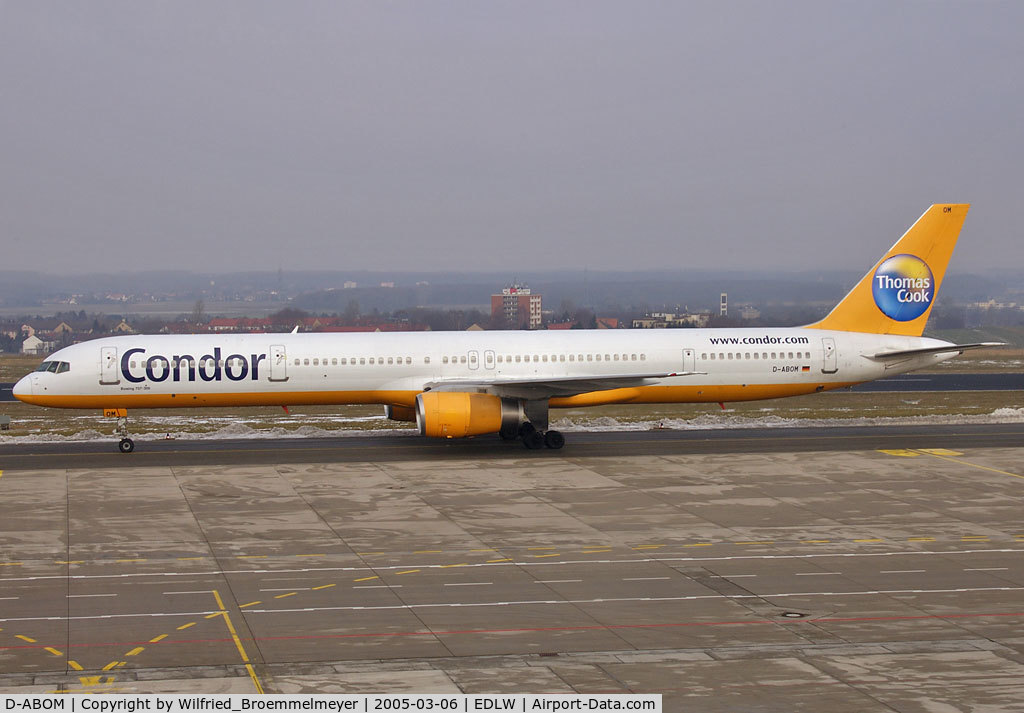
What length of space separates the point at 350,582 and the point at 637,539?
689cm

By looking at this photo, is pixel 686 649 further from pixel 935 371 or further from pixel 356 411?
pixel 935 371

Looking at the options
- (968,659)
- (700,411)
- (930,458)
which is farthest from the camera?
(700,411)

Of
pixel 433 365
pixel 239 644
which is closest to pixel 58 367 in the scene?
pixel 433 365

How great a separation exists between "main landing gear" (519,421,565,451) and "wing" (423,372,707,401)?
124 centimetres

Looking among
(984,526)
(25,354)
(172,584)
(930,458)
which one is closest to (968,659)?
(984,526)

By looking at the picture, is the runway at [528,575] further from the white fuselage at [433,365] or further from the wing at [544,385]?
the white fuselage at [433,365]

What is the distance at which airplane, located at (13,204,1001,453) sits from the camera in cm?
3628

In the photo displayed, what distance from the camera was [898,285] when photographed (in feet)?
134

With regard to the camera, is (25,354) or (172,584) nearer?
(172,584)

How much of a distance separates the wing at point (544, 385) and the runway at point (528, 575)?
2.26m

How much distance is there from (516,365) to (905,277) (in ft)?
51.7

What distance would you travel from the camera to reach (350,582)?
19938 millimetres

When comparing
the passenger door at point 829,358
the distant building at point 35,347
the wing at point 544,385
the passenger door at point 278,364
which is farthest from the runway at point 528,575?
the distant building at point 35,347
